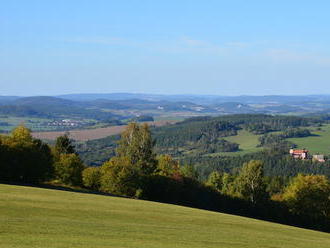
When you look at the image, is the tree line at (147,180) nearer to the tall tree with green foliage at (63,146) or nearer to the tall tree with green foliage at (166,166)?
the tall tree with green foliage at (63,146)

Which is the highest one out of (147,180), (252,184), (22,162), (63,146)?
(63,146)

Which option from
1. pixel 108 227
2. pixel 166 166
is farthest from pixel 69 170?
pixel 108 227

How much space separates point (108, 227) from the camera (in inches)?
1438

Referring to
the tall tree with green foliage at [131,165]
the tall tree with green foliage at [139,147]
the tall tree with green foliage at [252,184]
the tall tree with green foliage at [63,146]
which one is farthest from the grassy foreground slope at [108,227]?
the tall tree with green foliage at [252,184]

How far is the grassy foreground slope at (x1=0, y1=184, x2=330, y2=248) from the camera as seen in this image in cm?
3023

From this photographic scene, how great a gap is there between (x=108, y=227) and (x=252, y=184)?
56.6m

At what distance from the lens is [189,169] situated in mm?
114125

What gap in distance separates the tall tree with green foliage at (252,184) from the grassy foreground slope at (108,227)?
38.3 meters

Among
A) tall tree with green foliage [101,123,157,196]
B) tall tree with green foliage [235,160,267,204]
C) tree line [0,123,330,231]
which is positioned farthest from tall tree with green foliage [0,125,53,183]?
tall tree with green foliage [235,160,267,204]

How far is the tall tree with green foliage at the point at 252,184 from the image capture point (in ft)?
293

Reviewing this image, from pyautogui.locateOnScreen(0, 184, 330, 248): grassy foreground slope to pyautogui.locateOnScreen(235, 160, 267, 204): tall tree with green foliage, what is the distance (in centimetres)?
3834

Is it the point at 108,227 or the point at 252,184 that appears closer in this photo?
the point at 108,227

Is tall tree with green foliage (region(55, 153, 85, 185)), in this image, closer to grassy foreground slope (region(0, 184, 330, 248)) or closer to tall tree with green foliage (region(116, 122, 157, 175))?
tall tree with green foliage (region(116, 122, 157, 175))

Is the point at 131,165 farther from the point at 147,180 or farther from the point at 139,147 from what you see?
the point at 139,147
